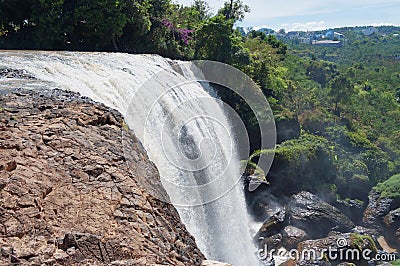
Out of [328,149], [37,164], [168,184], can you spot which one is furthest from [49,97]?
[328,149]

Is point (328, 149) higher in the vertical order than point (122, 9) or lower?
lower

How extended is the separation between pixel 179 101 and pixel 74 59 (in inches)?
102

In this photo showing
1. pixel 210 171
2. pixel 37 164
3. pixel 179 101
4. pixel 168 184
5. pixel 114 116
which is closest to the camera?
pixel 37 164

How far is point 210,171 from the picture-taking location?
848 cm

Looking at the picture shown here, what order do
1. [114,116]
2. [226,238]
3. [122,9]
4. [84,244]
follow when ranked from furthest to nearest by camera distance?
[122,9] → [226,238] → [114,116] → [84,244]

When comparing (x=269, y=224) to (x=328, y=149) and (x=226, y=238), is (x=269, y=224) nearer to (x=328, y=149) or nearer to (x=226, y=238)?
(x=226, y=238)

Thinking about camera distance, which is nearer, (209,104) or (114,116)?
(114,116)

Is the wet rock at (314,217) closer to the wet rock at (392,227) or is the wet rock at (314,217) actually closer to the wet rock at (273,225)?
the wet rock at (273,225)

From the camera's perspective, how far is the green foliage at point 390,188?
14.0 m

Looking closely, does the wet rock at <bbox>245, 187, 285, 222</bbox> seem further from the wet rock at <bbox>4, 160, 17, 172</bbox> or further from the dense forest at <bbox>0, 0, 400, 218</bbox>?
the wet rock at <bbox>4, 160, 17, 172</bbox>

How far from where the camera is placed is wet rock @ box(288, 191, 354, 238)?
10.8 metres

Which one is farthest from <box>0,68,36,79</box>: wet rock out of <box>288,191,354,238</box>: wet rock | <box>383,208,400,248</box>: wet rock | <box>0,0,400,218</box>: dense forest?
<box>383,208,400,248</box>: wet rock

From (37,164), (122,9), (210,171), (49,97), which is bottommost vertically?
(210,171)

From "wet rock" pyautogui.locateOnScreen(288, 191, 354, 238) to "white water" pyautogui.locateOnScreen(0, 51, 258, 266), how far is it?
1926mm
